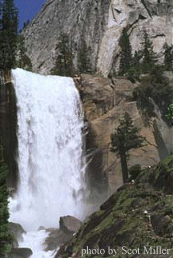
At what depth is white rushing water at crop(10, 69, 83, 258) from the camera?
37625 mm

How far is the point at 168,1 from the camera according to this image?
78.2 metres

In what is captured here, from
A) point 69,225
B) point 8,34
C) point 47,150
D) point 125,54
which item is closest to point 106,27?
point 125,54

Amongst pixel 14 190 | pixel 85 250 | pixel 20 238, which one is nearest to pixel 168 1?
pixel 14 190

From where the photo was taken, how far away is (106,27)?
76.9 metres

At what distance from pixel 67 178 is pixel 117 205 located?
21.1 metres

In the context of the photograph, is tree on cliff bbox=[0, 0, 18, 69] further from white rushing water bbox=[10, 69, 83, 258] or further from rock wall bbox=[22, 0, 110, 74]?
rock wall bbox=[22, 0, 110, 74]

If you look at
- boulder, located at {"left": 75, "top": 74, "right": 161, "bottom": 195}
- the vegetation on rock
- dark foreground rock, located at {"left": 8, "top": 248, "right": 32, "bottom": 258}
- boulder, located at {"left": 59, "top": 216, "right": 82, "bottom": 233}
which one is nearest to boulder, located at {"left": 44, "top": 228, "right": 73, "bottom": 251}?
boulder, located at {"left": 59, "top": 216, "right": 82, "bottom": 233}

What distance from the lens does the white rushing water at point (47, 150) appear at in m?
37.6

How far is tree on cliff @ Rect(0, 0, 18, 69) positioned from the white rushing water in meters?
3.28

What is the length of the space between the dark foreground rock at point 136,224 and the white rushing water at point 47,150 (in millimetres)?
16071

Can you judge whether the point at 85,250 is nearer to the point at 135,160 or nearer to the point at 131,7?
the point at 135,160

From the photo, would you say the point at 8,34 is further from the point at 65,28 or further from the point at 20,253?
the point at 65,28

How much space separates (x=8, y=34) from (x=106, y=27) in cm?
3157

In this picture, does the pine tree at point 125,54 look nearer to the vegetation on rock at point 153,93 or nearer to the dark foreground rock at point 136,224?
the vegetation on rock at point 153,93
